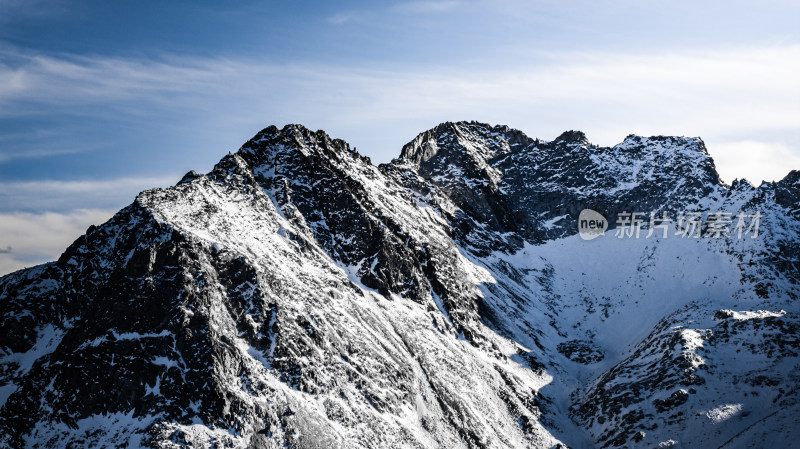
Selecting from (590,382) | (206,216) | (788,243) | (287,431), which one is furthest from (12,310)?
(788,243)

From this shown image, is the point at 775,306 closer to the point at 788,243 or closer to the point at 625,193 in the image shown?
the point at 788,243
